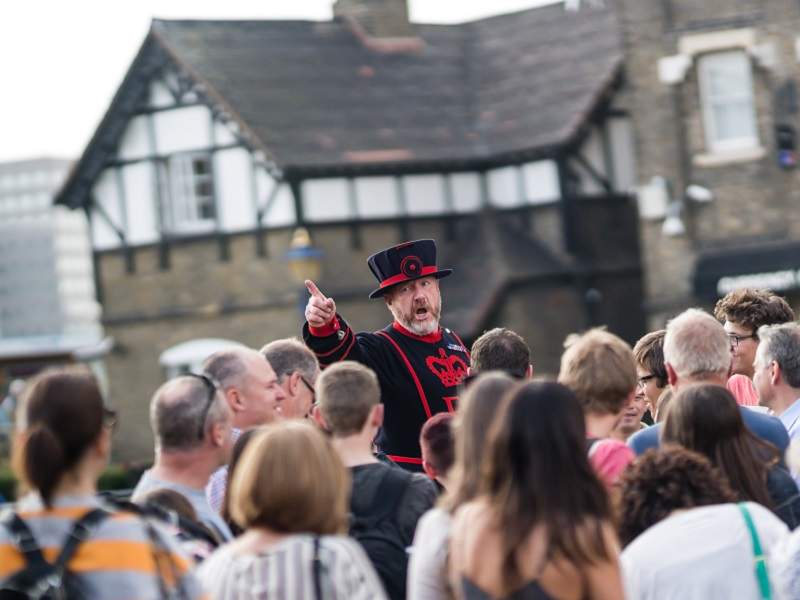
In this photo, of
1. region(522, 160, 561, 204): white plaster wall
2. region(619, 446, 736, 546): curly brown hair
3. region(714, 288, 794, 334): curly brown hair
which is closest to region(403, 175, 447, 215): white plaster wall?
region(522, 160, 561, 204): white plaster wall

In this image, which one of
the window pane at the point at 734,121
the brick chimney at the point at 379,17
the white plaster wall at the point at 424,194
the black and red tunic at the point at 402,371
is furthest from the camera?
the brick chimney at the point at 379,17

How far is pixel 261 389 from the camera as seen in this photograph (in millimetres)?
6812

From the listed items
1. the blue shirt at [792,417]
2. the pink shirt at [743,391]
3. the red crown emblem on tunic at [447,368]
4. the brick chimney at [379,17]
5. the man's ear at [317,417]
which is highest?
the brick chimney at [379,17]

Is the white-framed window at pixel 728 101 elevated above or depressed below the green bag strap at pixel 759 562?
above

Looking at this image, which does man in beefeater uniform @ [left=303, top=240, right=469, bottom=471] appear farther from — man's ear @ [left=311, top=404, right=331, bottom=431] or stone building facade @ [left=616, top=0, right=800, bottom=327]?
stone building facade @ [left=616, top=0, right=800, bottom=327]

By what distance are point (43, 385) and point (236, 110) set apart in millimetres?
22093

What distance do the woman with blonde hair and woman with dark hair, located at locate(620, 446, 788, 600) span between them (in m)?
0.88

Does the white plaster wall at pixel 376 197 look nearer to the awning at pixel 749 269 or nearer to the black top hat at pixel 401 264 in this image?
the awning at pixel 749 269

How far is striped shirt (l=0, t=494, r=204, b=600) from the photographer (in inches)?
187

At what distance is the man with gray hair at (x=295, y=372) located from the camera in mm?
7733

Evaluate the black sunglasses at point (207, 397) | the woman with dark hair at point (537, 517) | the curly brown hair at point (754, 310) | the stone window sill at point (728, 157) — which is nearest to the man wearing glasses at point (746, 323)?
the curly brown hair at point (754, 310)

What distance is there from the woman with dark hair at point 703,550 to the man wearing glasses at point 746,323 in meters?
3.12

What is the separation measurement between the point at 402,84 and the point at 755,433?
23326mm

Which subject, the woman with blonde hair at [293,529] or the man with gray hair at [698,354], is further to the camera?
the man with gray hair at [698,354]
